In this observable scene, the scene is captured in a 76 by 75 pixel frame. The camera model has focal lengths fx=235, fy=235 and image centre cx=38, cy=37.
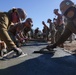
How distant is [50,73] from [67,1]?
9.32ft

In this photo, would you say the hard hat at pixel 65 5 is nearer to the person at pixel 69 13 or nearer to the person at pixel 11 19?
the person at pixel 69 13

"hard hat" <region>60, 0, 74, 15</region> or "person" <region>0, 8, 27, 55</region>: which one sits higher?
"hard hat" <region>60, 0, 74, 15</region>

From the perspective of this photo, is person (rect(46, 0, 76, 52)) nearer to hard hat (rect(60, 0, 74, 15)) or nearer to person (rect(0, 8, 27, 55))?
hard hat (rect(60, 0, 74, 15))

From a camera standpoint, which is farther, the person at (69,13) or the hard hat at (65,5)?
the hard hat at (65,5)

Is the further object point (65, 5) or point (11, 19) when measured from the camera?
point (65, 5)

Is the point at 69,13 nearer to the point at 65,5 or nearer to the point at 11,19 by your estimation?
the point at 65,5

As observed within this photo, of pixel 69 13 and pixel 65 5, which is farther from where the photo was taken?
pixel 65 5

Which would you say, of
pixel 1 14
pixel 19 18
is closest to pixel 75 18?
pixel 19 18

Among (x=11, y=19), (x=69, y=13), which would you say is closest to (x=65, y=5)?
(x=69, y=13)

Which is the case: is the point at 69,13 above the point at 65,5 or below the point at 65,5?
below

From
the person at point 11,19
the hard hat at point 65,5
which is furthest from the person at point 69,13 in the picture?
the person at point 11,19

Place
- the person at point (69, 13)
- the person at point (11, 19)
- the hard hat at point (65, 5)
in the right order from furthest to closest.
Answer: the hard hat at point (65, 5), the person at point (69, 13), the person at point (11, 19)

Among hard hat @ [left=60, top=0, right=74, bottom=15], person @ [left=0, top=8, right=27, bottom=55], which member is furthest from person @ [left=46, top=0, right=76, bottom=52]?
person @ [left=0, top=8, right=27, bottom=55]

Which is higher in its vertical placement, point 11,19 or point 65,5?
point 65,5
